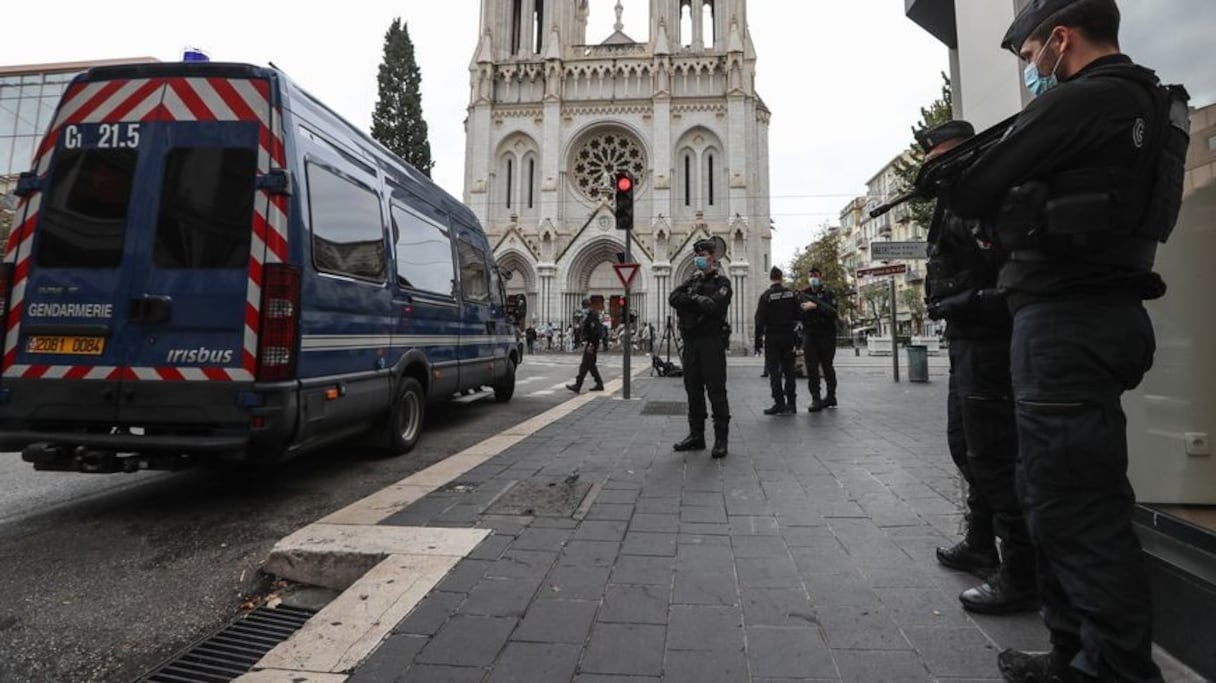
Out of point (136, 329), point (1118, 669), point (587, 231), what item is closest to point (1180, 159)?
point (1118, 669)

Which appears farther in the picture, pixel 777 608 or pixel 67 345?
pixel 67 345

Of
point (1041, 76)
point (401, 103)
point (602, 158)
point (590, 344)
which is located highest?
point (401, 103)

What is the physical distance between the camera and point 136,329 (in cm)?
366

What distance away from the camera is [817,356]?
8695mm

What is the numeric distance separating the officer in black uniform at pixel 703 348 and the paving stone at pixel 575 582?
288 centimetres

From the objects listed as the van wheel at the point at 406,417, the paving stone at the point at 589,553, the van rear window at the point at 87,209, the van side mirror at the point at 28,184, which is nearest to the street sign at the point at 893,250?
the van wheel at the point at 406,417

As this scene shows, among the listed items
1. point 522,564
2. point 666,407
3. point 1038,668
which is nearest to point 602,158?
point 666,407

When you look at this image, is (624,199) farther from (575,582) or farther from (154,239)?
(575,582)

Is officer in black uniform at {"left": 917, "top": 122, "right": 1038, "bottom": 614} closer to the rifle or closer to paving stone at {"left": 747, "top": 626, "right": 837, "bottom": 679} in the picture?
the rifle

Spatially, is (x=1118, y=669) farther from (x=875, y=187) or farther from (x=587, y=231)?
(x=875, y=187)

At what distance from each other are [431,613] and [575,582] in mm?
612

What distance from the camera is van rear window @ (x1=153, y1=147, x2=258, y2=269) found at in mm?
3705

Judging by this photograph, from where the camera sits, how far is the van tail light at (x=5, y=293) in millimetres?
3740

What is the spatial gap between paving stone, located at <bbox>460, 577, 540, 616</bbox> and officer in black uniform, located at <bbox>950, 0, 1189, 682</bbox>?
1.78 meters
